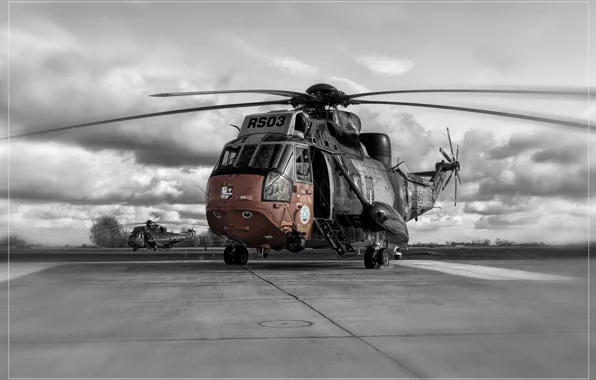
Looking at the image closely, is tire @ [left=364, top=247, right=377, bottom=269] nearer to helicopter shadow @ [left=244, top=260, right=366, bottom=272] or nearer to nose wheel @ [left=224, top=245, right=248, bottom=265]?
helicopter shadow @ [left=244, top=260, right=366, bottom=272]

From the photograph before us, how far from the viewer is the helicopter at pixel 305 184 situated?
1841 centimetres

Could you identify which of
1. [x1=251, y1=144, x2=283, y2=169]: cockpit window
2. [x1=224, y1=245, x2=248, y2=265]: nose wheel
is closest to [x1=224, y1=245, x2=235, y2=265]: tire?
[x1=224, y1=245, x2=248, y2=265]: nose wheel

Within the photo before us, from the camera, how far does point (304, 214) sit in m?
19.7

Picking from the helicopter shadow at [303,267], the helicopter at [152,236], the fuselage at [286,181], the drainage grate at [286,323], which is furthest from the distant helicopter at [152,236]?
the drainage grate at [286,323]

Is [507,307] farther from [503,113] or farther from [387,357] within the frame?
[503,113]

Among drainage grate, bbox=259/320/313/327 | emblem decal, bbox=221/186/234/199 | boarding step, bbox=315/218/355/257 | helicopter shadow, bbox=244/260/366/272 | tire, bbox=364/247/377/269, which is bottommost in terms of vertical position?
drainage grate, bbox=259/320/313/327

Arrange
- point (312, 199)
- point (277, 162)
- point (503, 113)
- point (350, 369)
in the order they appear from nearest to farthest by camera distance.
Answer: point (350, 369)
point (503, 113)
point (277, 162)
point (312, 199)

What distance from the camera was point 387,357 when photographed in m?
5.74

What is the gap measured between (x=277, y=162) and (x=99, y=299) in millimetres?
9324

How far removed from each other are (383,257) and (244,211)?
5.85m

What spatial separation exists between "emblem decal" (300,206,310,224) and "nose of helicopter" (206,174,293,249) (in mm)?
650

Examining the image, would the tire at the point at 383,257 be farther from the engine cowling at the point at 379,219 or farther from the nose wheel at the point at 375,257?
the engine cowling at the point at 379,219

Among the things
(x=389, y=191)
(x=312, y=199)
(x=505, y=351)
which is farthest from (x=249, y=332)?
(x=389, y=191)

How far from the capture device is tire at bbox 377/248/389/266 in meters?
20.9
